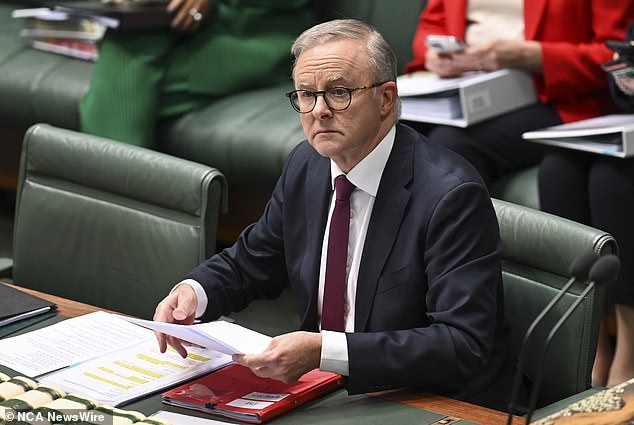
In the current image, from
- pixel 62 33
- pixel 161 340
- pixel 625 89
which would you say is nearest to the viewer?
pixel 161 340

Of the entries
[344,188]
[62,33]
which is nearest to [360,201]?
[344,188]

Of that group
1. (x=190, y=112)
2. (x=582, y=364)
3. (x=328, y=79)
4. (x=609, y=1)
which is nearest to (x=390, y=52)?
(x=328, y=79)

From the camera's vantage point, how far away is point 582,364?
2.15 meters

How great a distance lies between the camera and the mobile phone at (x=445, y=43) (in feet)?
11.5

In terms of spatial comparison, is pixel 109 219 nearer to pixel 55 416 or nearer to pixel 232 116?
pixel 55 416

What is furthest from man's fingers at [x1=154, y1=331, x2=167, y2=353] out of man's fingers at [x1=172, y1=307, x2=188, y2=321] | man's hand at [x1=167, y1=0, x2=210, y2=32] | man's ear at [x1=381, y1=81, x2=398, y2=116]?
man's hand at [x1=167, y1=0, x2=210, y2=32]

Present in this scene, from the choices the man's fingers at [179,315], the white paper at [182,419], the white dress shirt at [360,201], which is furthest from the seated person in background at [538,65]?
the white paper at [182,419]

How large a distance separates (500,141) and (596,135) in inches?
13.7

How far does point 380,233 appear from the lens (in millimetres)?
2172

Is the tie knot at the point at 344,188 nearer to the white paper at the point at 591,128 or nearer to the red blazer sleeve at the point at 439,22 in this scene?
the white paper at the point at 591,128

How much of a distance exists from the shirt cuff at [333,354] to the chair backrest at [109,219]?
63 centimetres

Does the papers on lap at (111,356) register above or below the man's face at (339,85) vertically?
below

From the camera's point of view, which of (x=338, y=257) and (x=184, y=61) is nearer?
(x=338, y=257)

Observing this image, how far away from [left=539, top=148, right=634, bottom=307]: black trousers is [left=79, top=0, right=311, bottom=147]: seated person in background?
1371 mm
